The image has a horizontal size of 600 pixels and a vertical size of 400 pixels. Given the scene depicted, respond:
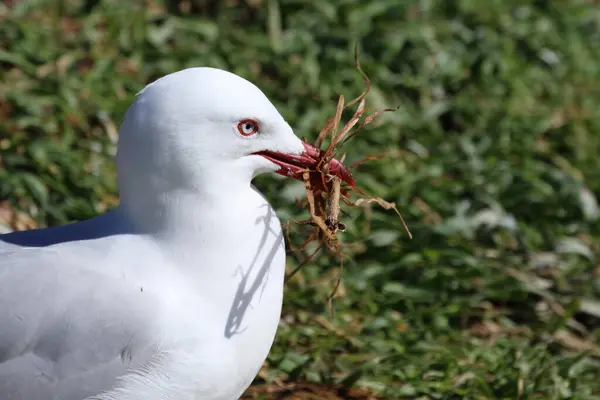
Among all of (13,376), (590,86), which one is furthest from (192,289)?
(590,86)

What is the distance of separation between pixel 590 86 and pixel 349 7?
170 centimetres

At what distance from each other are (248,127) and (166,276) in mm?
479

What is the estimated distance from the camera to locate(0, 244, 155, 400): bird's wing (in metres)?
2.71

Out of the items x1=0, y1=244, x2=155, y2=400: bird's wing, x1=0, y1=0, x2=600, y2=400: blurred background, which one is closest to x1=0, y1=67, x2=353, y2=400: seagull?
x1=0, y1=244, x2=155, y2=400: bird's wing

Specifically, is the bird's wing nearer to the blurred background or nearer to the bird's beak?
the bird's beak

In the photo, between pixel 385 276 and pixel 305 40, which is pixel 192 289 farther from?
pixel 305 40

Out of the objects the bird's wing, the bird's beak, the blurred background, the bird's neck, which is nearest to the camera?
the bird's wing

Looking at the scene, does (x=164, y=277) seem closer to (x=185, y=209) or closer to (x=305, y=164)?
(x=185, y=209)

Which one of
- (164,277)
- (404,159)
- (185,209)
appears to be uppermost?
(185,209)

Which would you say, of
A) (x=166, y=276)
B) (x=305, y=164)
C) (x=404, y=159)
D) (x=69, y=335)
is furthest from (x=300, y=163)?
(x=404, y=159)

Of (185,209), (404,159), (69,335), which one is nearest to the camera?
(69,335)

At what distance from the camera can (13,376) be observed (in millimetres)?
2699

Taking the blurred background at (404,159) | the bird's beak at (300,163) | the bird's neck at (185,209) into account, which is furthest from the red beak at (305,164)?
the blurred background at (404,159)

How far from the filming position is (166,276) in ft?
9.18
